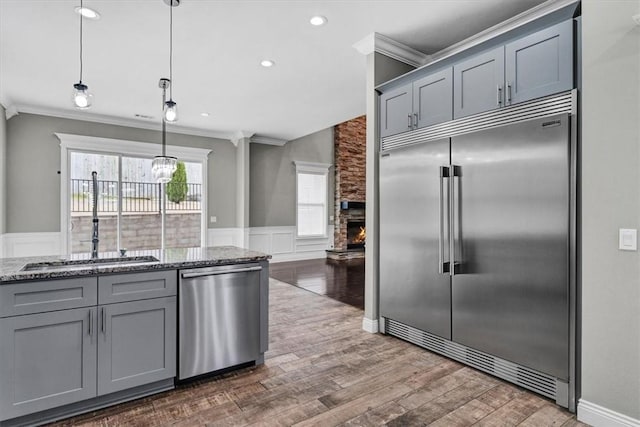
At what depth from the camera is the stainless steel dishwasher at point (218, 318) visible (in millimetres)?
2426

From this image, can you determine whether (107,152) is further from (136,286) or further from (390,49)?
(390,49)

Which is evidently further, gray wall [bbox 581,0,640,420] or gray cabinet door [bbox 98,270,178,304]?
gray cabinet door [bbox 98,270,178,304]

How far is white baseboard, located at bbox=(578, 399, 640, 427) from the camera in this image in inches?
73.5

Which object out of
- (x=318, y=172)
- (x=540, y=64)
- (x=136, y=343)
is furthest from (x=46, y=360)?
(x=318, y=172)

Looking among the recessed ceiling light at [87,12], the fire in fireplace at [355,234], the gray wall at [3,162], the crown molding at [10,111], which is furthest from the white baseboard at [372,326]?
the crown molding at [10,111]

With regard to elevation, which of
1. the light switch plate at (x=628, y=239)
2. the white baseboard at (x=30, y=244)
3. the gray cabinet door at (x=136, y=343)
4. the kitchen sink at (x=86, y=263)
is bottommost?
the gray cabinet door at (x=136, y=343)

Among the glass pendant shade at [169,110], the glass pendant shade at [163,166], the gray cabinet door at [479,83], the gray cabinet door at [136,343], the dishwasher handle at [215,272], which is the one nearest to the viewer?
the gray cabinet door at [136,343]

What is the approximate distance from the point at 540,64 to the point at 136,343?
10.5ft

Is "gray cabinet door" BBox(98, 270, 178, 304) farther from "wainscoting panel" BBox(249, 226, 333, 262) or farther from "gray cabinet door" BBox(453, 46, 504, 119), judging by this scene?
"wainscoting panel" BBox(249, 226, 333, 262)

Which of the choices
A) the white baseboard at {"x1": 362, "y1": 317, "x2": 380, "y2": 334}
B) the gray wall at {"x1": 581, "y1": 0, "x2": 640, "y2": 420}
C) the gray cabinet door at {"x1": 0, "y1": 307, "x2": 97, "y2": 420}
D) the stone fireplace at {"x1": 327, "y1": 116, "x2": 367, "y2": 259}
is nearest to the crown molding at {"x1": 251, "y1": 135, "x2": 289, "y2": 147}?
the stone fireplace at {"x1": 327, "y1": 116, "x2": 367, "y2": 259}

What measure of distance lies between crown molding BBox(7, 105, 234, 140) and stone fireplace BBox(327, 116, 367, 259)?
2.96 metres

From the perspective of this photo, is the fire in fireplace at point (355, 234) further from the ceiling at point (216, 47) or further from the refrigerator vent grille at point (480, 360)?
the refrigerator vent grille at point (480, 360)

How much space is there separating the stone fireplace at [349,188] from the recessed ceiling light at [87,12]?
6.55m

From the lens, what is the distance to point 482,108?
2.65m
